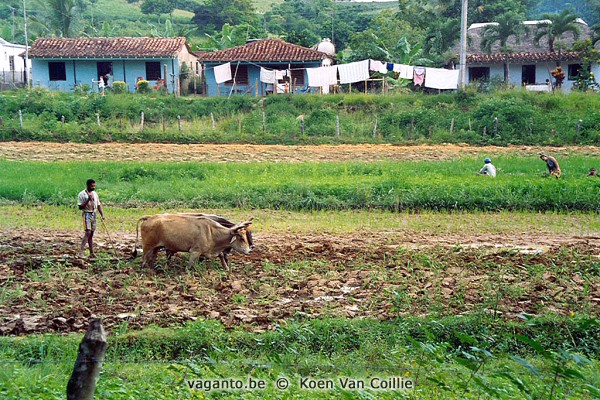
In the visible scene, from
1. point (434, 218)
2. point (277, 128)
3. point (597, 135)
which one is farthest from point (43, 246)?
point (597, 135)

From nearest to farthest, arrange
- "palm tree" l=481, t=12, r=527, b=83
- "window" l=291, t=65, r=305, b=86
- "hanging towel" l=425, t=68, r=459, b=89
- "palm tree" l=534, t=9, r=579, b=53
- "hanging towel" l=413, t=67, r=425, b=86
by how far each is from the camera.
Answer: "hanging towel" l=425, t=68, r=459, b=89 → "hanging towel" l=413, t=67, r=425, b=86 → "palm tree" l=534, t=9, r=579, b=53 → "palm tree" l=481, t=12, r=527, b=83 → "window" l=291, t=65, r=305, b=86

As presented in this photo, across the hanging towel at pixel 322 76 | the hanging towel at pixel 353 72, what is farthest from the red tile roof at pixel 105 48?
the hanging towel at pixel 353 72

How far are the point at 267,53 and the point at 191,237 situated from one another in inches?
Answer: 1191

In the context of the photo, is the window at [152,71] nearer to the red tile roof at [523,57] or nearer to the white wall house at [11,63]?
the white wall house at [11,63]

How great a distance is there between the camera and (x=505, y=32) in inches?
1602

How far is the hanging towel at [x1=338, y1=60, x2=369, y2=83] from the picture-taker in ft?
129

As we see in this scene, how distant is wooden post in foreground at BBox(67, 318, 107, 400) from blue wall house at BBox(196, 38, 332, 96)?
3612cm

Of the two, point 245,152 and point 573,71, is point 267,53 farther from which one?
point 573,71

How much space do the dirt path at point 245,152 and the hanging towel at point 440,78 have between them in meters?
8.18

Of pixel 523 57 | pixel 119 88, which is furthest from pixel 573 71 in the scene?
pixel 119 88

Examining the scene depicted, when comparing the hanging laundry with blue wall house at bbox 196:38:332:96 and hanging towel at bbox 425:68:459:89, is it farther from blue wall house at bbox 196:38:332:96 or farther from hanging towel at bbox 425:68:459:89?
blue wall house at bbox 196:38:332:96

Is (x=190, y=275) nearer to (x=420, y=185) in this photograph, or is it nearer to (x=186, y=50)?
(x=420, y=185)

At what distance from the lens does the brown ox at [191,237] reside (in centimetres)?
1359

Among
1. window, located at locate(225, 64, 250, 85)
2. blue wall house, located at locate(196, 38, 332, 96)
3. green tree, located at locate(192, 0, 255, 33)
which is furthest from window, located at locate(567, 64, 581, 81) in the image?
green tree, located at locate(192, 0, 255, 33)
